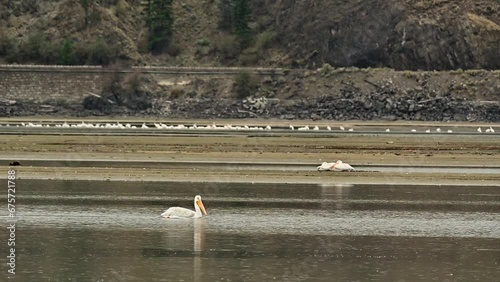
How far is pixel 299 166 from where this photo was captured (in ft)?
164

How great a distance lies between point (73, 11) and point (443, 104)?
37314mm

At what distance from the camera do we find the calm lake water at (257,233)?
2534 centimetres

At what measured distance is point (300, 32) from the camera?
105562 mm

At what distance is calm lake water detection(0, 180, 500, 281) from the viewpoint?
25.3m

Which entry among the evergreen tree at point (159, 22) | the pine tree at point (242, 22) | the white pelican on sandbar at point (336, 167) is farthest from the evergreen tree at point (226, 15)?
the white pelican on sandbar at point (336, 167)

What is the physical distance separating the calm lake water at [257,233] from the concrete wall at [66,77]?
56465 millimetres

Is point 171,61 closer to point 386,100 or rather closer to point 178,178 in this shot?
point 386,100

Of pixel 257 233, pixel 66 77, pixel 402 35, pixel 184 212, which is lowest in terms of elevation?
pixel 257 233

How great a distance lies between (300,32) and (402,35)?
10.1 metres

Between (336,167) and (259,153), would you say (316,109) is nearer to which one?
(259,153)

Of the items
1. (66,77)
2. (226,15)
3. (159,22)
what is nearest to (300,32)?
(226,15)

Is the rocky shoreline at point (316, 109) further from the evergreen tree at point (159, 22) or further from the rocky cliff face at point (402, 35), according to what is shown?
the evergreen tree at point (159, 22)

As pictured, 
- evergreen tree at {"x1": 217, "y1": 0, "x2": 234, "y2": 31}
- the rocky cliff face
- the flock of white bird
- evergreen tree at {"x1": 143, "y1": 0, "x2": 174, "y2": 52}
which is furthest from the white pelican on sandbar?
evergreen tree at {"x1": 217, "y1": 0, "x2": 234, "y2": 31}

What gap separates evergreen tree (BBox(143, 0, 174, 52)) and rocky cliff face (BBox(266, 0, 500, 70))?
11.5m
